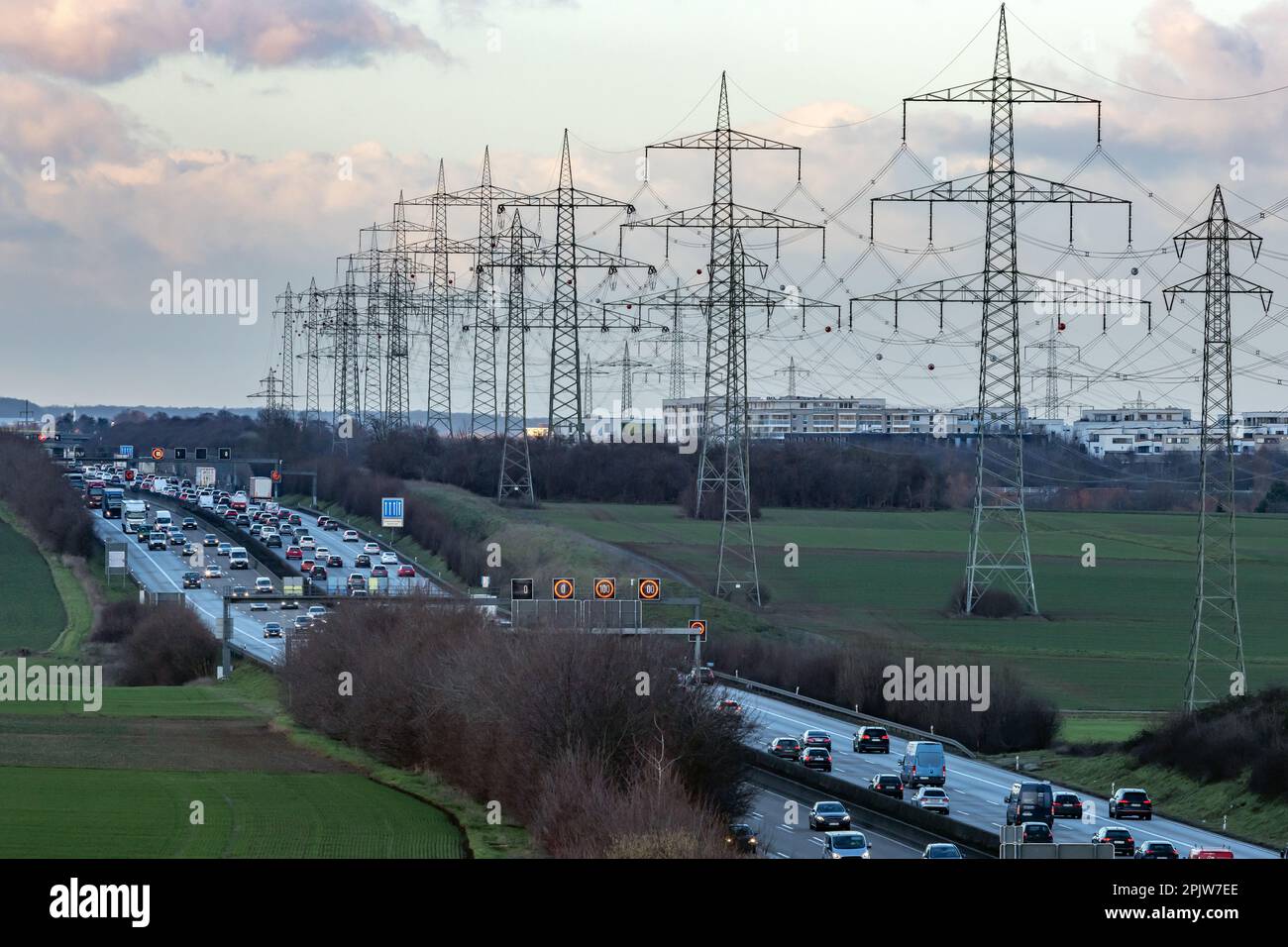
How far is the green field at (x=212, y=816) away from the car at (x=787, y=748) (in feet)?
40.3

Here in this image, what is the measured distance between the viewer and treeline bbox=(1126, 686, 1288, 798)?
46.0 metres

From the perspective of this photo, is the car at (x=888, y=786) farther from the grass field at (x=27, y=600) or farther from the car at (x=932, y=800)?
the grass field at (x=27, y=600)

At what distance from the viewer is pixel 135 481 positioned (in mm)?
197375

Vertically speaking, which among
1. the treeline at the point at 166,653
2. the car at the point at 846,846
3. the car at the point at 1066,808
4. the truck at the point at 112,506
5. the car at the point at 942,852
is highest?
the truck at the point at 112,506

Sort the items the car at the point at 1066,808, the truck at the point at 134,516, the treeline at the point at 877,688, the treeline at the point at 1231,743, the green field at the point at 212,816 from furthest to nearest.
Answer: the truck at the point at 134,516 < the treeline at the point at 877,688 < the treeline at the point at 1231,743 < the car at the point at 1066,808 < the green field at the point at 212,816

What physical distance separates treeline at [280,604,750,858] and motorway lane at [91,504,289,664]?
16366 millimetres

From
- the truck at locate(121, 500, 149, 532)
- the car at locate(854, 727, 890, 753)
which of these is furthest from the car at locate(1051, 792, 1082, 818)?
the truck at locate(121, 500, 149, 532)

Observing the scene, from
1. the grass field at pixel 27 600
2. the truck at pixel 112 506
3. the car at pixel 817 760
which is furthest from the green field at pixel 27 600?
the car at pixel 817 760

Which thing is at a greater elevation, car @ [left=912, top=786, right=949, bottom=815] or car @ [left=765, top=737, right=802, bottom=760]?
car @ [left=912, top=786, right=949, bottom=815]

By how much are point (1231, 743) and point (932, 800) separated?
10.2 meters

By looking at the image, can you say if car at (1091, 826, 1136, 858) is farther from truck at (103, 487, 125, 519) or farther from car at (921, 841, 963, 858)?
truck at (103, 487, 125, 519)

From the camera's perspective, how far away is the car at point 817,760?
52.1 m
